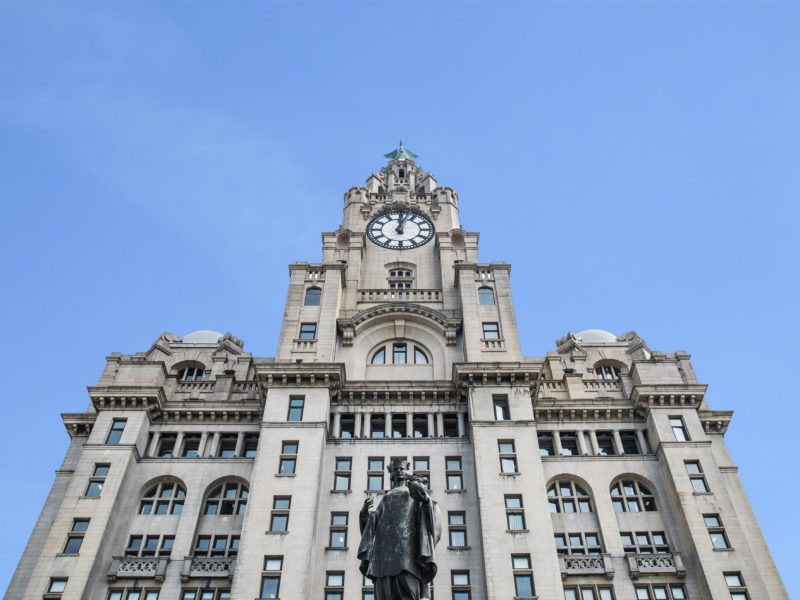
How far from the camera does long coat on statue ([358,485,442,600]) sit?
64.1ft

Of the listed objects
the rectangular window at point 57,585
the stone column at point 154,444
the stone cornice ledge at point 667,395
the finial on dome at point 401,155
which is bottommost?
the rectangular window at point 57,585

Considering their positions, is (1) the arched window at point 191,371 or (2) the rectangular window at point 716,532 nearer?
(2) the rectangular window at point 716,532

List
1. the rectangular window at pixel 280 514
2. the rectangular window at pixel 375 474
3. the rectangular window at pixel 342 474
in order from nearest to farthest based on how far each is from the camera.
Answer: the rectangular window at pixel 280 514
the rectangular window at pixel 375 474
the rectangular window at pixel 342 474

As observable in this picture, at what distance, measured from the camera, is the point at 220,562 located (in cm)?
4206

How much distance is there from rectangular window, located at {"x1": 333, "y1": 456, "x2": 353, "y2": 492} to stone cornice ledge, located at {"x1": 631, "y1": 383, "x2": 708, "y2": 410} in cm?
1823

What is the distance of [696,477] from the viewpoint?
45.0 metres

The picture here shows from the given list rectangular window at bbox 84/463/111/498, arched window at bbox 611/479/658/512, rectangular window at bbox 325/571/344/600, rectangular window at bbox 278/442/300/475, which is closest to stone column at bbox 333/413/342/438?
rectangular window at bbox 278/442/300/475

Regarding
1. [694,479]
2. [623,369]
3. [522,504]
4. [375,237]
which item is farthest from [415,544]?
[375,237]

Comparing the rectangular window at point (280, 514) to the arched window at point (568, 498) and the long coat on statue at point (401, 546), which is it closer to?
the arched window at point (568, 498)

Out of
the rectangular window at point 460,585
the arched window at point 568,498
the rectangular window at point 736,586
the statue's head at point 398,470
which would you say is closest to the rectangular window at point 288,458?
the rectangular window at point 460,585

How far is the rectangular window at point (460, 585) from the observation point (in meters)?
39.6

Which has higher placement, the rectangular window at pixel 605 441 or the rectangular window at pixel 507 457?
the rectangular window at pixel 605 441

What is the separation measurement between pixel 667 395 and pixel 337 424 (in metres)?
20.4

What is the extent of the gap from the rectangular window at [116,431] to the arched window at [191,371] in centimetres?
967
